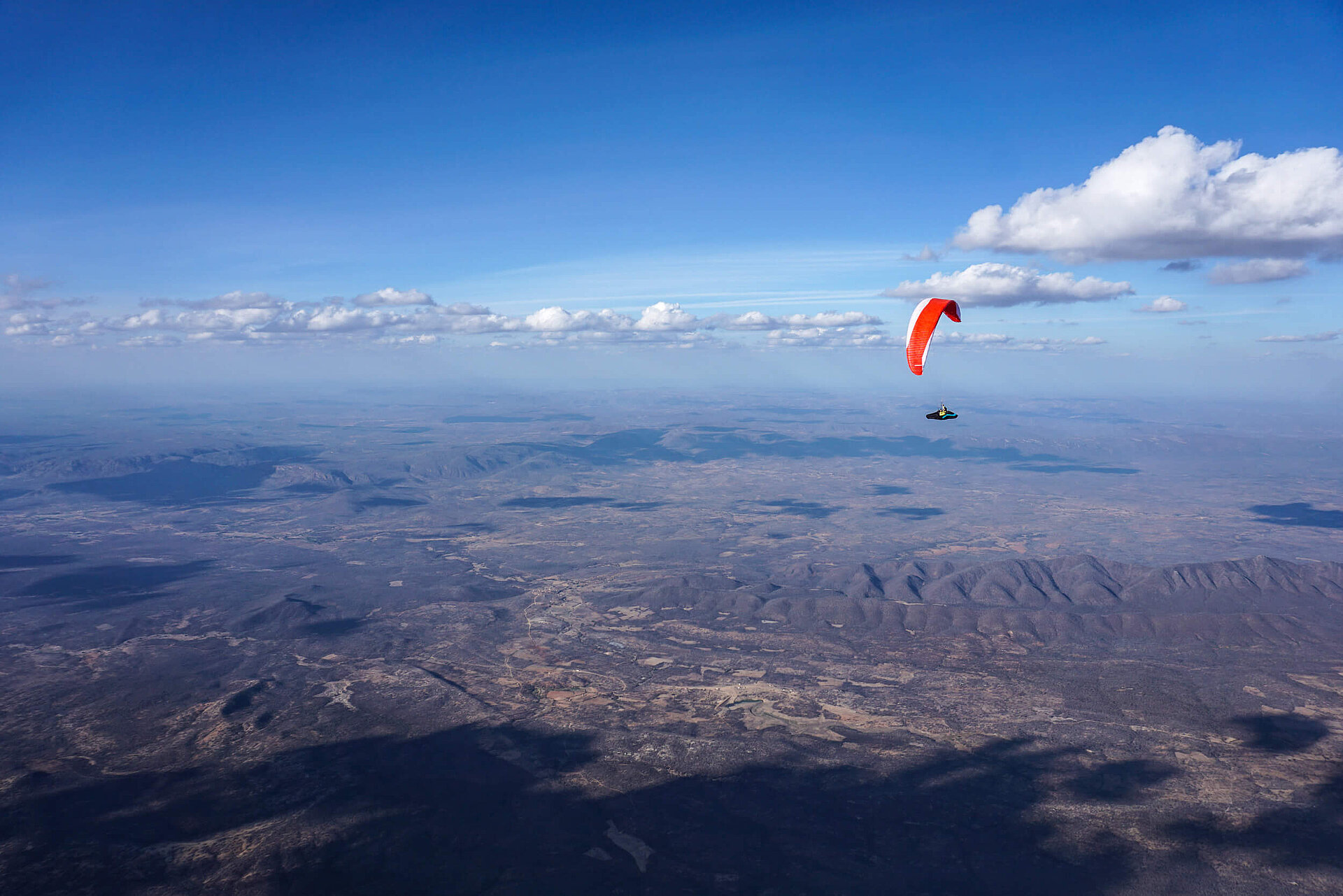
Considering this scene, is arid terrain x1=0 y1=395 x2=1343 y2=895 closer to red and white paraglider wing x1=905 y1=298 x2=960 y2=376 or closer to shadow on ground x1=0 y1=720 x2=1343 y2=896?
shadow on ground x1=0 y1=720 x2=1343 y2=896

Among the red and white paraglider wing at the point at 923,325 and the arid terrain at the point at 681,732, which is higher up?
the red and white paraglider wing at the point at 923,325

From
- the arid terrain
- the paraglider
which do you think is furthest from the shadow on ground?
the paraglider

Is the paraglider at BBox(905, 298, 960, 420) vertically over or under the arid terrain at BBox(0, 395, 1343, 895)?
over

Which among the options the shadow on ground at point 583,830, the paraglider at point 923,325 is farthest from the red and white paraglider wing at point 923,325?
the shadow on ground at point 583,830

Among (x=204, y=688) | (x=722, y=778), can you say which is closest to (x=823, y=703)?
(x=722, y=778)

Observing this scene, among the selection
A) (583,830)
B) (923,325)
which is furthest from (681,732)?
(923,325)

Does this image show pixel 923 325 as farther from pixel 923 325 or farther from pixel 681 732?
pixel 681 732

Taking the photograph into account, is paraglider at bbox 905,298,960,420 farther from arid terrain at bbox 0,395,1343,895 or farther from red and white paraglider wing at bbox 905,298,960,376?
arid terrain at bbox 0,395,1343,895

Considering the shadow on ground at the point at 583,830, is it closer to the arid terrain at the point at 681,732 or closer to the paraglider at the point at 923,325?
the arid terrain at the point at 681,732

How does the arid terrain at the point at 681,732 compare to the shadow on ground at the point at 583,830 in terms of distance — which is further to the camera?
the arid terrain at the point at 681,732

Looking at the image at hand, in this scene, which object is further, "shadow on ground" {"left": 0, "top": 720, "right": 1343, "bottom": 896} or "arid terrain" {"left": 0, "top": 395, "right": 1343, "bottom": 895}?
"arid terrain" {"left": 0, "top": 395, "right": 1343, "bottom": 895}

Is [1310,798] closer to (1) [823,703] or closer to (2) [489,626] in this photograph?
(1) [823,703]
